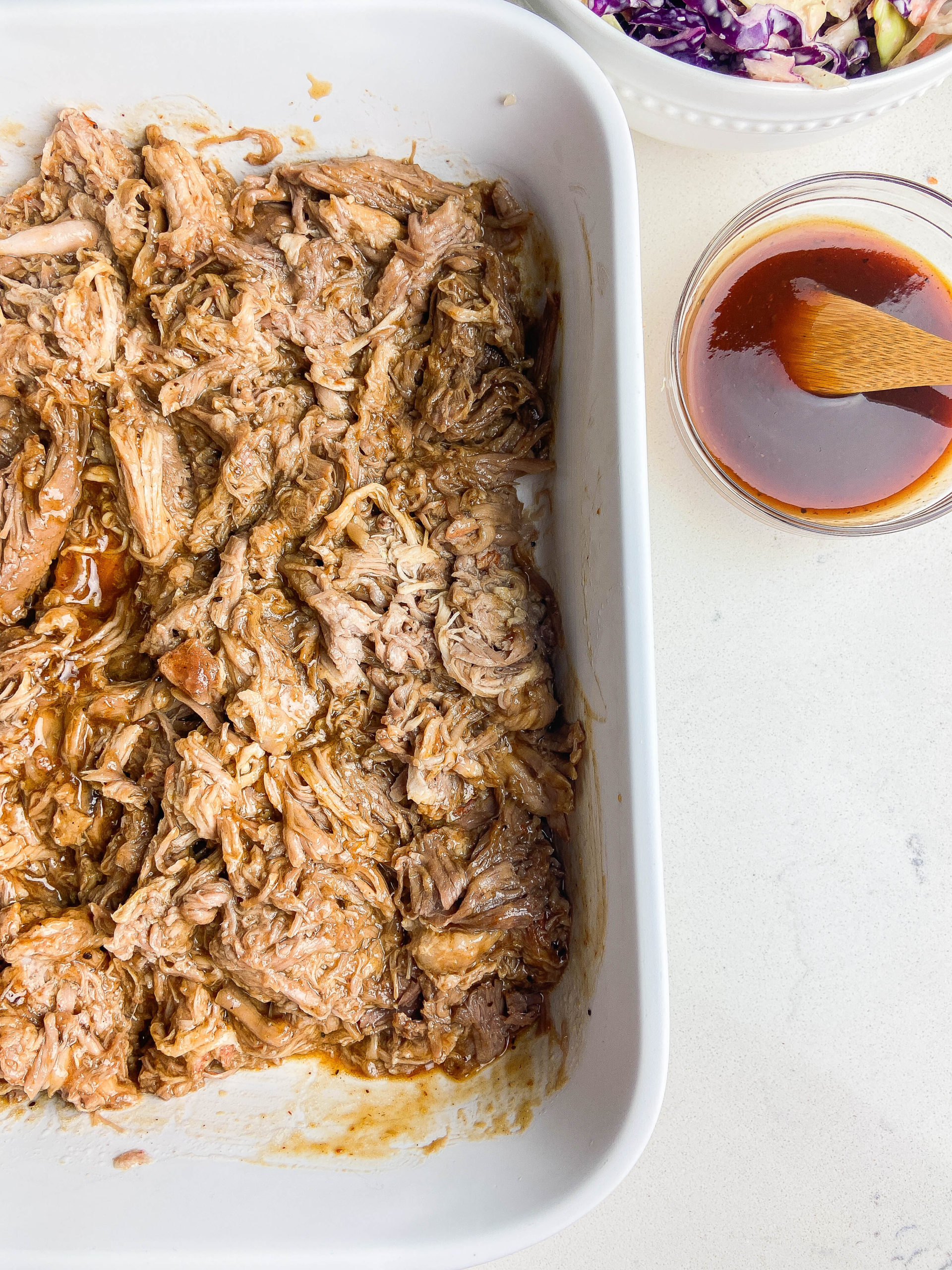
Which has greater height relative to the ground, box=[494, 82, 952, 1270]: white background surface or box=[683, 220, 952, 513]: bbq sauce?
box=[683, 220, 952, 513]: bbq sauce

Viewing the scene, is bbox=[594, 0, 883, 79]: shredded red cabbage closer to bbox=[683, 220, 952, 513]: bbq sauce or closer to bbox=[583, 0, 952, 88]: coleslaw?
bbox=[583, 0, 952, 88]: coleslaw

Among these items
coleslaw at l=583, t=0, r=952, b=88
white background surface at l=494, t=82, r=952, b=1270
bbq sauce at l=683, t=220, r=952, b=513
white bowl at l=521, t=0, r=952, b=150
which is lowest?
white background surface at l=494, t=82, r=952, b=1270

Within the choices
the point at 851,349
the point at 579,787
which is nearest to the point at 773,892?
the point at 579,787

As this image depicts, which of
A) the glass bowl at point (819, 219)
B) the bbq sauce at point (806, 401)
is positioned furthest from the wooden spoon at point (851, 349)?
the glass bowl at point (819, 219)

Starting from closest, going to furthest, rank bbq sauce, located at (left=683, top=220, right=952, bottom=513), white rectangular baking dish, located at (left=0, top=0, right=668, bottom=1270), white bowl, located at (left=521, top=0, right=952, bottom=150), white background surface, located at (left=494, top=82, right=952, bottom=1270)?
white rectangular baking dish, located at (left=0, top=0, right=668, bottom=1270) → white bowl, located at (left=521, top=0, right=952, bottom=150) → bbq sauce, located at (left=683, top=220, right=952, bottom=513) → white background surface, located at (left=494, top=82, right=952, bottom=1270)

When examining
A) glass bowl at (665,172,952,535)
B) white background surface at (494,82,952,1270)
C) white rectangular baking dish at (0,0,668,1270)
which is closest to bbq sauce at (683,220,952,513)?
glass bowl at (665,172,952,535)

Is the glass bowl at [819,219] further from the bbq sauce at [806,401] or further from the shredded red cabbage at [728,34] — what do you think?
the shredded red cabbage at [728,34]

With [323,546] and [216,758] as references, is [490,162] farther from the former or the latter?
[216,758]

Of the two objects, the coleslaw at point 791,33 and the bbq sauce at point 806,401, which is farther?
the bbq sauce at point 806,401
